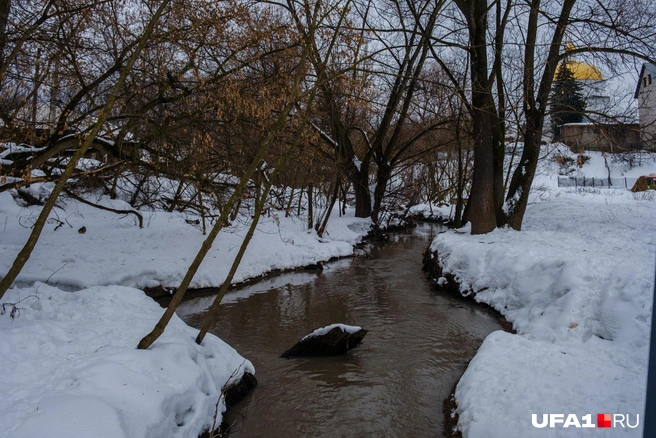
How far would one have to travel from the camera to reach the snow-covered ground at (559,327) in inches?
157

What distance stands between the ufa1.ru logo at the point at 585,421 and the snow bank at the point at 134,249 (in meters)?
9.75

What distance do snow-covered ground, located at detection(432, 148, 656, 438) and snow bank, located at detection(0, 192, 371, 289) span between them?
6555 millimetres

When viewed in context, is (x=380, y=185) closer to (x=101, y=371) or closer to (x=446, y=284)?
(x=446, y=284)

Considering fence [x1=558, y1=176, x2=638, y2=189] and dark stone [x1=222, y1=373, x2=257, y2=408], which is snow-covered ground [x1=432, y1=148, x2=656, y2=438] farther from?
fence [x1=558, y1=176, x2=638, y2=189]

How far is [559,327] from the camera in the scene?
617 cm

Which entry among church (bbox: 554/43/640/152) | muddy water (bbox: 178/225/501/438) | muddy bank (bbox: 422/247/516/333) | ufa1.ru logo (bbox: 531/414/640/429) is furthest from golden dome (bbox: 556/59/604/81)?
ufa1.ru logo (bbox: 531/414/640/429)

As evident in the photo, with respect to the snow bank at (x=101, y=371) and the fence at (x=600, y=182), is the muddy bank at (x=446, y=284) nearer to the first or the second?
the snow bank at (x=101, y=371)

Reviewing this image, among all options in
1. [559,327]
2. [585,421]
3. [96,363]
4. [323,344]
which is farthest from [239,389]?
[559,327]

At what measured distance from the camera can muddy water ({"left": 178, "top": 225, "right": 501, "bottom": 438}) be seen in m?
Answer: 5.00

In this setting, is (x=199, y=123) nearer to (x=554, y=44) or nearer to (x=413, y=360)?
(x=413, y=360)

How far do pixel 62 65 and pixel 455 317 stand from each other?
355 inches

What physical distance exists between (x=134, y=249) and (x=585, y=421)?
38.5 feet

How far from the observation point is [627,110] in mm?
11211

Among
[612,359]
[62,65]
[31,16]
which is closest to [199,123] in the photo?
[62,65]
